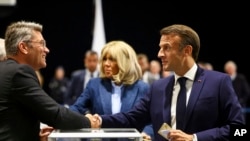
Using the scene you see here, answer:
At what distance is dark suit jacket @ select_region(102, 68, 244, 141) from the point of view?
2.77m

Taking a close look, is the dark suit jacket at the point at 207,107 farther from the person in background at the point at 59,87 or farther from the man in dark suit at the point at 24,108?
the person in background at the point at 59,87

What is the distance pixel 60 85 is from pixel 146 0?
3.94 m

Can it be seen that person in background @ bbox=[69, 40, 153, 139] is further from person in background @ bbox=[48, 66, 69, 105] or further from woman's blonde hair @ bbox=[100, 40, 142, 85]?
person in background @ bbox=[48, 66, 69, 105]

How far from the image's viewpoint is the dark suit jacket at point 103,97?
3.68 metres

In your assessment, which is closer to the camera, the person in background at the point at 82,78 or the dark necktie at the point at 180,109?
the dark necktie at the point at 180,109

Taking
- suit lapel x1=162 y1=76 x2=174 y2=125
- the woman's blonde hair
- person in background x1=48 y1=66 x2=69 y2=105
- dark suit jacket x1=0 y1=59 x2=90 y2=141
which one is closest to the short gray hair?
dark suit jacket x1=0 y1=59 x2=90 y2=141

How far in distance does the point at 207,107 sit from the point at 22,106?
41.6 inches

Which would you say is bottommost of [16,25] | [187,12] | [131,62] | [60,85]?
[60,85]

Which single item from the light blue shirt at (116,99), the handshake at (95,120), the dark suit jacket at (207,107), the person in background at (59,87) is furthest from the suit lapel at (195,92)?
the person in background at (59,87)

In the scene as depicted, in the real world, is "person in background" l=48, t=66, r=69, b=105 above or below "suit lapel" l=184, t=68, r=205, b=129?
below

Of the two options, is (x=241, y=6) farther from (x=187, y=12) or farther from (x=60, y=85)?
(x=60, y=85)

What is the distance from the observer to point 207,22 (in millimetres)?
14336

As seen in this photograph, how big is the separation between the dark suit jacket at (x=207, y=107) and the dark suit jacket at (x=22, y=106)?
0.71 m

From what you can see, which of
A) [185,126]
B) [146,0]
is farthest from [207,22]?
[185,126]
